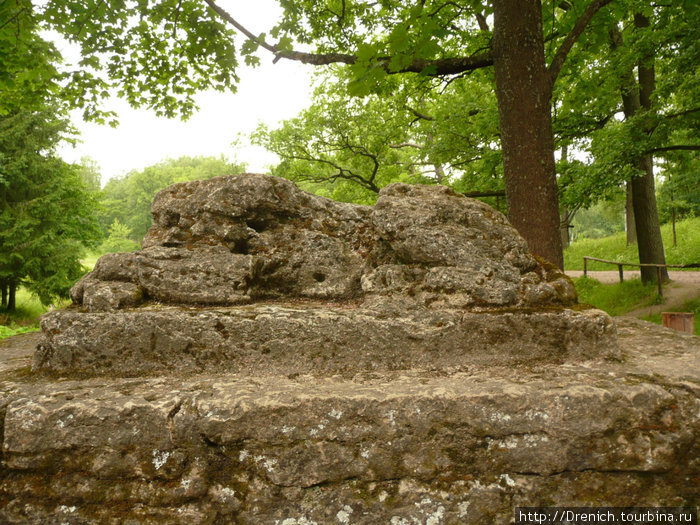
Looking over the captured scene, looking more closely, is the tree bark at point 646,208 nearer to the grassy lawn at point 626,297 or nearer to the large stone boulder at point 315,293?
the grassy lawn at point 626,297

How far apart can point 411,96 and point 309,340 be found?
9.22 meters

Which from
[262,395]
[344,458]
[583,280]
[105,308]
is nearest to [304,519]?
[344,458]

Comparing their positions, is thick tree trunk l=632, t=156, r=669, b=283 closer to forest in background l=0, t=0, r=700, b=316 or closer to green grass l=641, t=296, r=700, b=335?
forest in background l=0, t=0, r=700, b=316

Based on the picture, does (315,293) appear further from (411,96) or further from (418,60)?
(411,96)

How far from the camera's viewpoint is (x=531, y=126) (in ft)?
13.3

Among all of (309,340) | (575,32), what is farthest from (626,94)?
(309,340)

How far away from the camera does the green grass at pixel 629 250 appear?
17281 millimetres

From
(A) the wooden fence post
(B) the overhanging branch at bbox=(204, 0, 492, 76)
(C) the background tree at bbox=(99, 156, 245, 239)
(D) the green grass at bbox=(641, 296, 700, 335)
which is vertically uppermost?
(C) the background tree at bbox=(99, 156, 245, 239)

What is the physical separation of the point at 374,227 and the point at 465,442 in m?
1.48

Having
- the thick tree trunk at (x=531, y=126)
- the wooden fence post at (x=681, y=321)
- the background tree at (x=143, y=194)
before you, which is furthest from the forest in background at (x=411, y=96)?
the background tree at (x=143, y=194)

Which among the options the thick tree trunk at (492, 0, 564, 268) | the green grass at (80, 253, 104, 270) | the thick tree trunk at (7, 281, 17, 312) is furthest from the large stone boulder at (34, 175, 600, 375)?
the thick tree trunk at (7, 281, 17, 312)

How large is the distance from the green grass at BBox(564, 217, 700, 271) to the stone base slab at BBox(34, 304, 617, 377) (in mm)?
18109

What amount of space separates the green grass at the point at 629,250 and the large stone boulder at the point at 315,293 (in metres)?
18.1

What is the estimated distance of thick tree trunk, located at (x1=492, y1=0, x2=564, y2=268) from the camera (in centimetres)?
403
